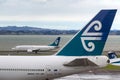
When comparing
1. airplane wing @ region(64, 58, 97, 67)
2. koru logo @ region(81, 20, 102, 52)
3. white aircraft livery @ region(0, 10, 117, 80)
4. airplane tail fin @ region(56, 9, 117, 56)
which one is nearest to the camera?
airplane wing @ region(64, 58, 97, 67)

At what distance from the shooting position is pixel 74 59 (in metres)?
22.2

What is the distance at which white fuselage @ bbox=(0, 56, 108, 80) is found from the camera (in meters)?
22.6

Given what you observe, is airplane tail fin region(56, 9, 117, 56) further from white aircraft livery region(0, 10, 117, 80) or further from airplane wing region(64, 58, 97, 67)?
airplane wing region(64, 58, 97, 67)

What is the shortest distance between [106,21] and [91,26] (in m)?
1.09

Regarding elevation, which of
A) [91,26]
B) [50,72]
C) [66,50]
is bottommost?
[50,72]

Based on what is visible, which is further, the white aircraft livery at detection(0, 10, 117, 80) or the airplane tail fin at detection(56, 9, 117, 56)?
the airplane tail fin at detection(56, 9, 117, 56)

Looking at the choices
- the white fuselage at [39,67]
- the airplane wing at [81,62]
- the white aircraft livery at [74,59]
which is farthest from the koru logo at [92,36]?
the airplane wing at [81,62]

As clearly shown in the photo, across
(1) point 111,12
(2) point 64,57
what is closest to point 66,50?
(2) point 64,57

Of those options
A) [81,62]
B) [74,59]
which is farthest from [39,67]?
[81,62]

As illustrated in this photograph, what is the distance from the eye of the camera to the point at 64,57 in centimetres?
2325

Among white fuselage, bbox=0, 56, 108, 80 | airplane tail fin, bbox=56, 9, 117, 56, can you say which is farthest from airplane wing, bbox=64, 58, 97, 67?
airplane tail fin, bbox=56, 9, 117, 56

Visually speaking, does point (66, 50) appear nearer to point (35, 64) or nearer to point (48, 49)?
point (35, 64)

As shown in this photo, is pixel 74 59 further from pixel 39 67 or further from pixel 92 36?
pixel 39 67

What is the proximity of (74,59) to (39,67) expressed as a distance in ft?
8.91
